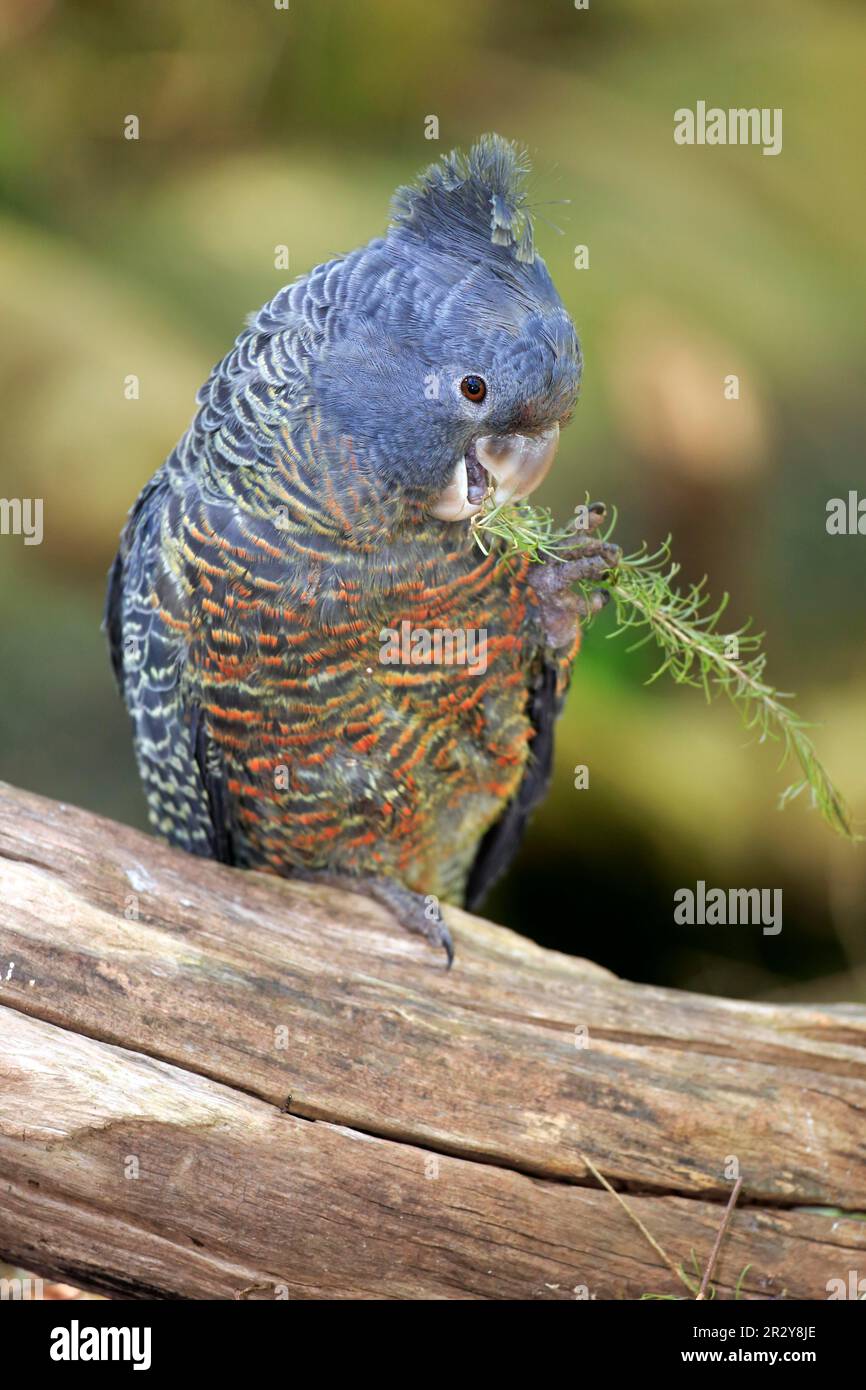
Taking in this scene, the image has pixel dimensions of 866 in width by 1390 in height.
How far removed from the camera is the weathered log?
2.99 meters

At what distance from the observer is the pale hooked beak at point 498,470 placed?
3053 mm

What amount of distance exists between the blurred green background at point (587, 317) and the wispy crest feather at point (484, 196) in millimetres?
2289

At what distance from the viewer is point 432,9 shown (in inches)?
234

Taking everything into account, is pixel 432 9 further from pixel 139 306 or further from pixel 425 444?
pixel 425 444

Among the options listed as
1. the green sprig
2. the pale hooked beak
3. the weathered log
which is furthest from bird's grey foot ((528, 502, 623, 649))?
the weathered log

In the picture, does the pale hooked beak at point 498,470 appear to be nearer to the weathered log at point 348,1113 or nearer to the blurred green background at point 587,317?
the weathered log at point 348,1113

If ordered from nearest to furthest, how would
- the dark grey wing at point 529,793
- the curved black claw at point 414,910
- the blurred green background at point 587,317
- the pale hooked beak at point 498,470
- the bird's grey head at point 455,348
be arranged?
the bird's grey head at point 455,348
the pale hooked beak at point 498,470
the curved black claw at point 414,910
the dark grey wing at point 529,793
the blurred green background at point 587,317

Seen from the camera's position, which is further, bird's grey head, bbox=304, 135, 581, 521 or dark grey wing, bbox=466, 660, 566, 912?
dark grey wing, bbox=466, 660, 566, 912

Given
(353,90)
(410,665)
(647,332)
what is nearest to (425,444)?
(410,665)

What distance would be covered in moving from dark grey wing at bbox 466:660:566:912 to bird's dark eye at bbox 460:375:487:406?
1.12 meters

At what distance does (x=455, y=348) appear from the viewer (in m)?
2.92

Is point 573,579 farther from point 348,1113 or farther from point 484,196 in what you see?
point 348,1113

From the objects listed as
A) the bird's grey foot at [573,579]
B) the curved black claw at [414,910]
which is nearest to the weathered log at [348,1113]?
the curved black claw at [414,910]

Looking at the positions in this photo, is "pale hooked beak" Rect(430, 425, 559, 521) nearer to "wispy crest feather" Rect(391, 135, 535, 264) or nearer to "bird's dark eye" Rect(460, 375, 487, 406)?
"bird's dark eye" Rect(460, 375, 487, 406)
